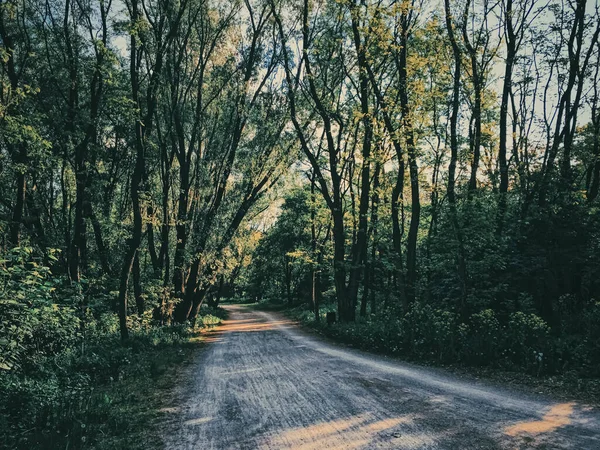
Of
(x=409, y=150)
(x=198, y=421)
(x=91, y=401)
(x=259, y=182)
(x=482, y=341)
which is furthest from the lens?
(x=259, y=182)

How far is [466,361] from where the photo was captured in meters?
9.08

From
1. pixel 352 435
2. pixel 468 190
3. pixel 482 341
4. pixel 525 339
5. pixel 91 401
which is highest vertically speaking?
pixel 468 190

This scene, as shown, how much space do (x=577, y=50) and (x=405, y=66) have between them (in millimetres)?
8141

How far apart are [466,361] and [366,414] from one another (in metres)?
4.91

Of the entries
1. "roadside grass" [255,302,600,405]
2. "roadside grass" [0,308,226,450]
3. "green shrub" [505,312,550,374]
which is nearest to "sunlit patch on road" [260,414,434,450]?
"roadside grass" [0,308,226,450]

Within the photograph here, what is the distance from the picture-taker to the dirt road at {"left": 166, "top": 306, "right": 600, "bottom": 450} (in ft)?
14.8

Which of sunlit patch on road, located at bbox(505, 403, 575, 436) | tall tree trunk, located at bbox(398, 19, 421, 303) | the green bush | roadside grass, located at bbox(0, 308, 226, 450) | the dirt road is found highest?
tall tree trunk, located at bbox(398, 19, 421, 303)

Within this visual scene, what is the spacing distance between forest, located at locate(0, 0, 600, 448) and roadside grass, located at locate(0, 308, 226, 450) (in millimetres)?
54

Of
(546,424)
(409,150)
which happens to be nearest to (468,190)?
(409,150)

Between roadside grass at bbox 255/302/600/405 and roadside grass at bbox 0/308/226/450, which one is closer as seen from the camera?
roadside grass at bbox 0/308/226/450

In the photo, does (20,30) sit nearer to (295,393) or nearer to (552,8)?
(295,393)

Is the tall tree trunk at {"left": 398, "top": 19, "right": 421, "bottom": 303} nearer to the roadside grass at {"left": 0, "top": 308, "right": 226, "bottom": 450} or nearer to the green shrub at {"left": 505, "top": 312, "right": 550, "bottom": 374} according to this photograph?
the green shrub at {"left": 505, "top": 312, "right": 550, "bottom": 374}

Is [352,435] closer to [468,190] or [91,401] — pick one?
[91,401]

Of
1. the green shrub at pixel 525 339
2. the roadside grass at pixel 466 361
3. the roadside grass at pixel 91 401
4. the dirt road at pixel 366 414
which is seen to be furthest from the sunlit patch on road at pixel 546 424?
the roadside grass at pixel 91 401
